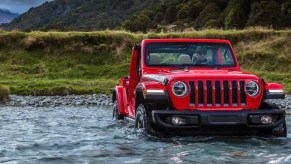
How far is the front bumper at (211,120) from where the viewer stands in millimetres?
8922

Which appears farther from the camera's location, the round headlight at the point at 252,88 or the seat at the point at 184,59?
the seat at the point at 184,59

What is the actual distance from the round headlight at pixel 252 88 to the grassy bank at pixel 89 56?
56.5ft

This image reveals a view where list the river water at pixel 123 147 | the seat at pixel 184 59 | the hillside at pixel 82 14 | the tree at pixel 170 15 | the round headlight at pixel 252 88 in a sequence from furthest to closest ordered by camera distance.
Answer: the hillside at pixel 82 14 → the tree at pixel 170 15 → the seat at pixel 184 59 → the round headlight at pixel 252 88 → the river water at pixel 123 147

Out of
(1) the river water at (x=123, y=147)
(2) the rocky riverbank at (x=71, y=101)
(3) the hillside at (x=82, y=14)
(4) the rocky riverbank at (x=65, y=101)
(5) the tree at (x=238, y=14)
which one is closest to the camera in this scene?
(1) the river water at (x=123, y=147)

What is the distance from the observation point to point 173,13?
315ft

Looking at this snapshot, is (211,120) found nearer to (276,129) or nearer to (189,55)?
(276,129)

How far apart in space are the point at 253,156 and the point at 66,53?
93.1ft

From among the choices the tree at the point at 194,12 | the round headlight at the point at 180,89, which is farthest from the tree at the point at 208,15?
the round headlight at the point at 180,89

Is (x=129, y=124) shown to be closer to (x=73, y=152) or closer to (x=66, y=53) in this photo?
(x=73, y=152)

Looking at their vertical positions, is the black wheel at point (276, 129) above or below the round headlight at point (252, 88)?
below

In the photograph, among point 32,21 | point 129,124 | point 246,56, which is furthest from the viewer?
point 32,21

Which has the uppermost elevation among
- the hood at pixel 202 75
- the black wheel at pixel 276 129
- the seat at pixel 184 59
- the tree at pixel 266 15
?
the tree at pixel 266 15

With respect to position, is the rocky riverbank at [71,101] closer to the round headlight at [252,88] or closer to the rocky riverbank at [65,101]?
the rocky riverbank at [65,101]

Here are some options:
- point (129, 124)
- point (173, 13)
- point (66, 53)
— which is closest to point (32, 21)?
point (173, 13)
